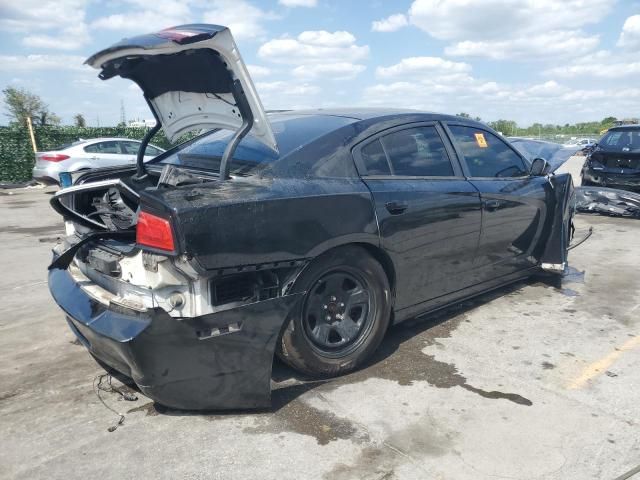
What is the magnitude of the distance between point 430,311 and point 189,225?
2023mm

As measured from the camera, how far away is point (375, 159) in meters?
3.38

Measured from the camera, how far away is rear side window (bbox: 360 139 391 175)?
3.32m

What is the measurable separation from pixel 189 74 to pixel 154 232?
3.00 feet

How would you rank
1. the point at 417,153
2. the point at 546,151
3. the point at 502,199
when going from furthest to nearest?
the point at 546,151
the point at 502,199
the point at 417,153

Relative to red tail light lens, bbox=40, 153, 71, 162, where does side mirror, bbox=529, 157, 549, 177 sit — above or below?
above

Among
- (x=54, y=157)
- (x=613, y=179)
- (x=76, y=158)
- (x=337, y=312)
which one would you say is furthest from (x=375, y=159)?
(x=54, y=157)

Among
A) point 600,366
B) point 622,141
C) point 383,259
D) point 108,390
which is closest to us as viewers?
point 108,390

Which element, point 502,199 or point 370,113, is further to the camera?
point 502,199

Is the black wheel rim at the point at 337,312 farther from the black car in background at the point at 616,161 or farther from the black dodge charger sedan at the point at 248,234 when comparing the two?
the black car in background at the point at 616,161

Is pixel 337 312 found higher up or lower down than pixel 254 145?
lower down

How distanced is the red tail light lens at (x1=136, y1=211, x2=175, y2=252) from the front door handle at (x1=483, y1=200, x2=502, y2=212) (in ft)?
8.24

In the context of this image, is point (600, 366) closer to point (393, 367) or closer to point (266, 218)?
point (393, 367)

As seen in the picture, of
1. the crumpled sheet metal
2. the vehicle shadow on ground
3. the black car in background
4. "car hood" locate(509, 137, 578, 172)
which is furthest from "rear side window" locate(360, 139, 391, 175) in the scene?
the black car in background

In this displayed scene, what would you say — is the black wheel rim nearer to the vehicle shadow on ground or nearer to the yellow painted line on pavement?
the vehicle shadow on ground
